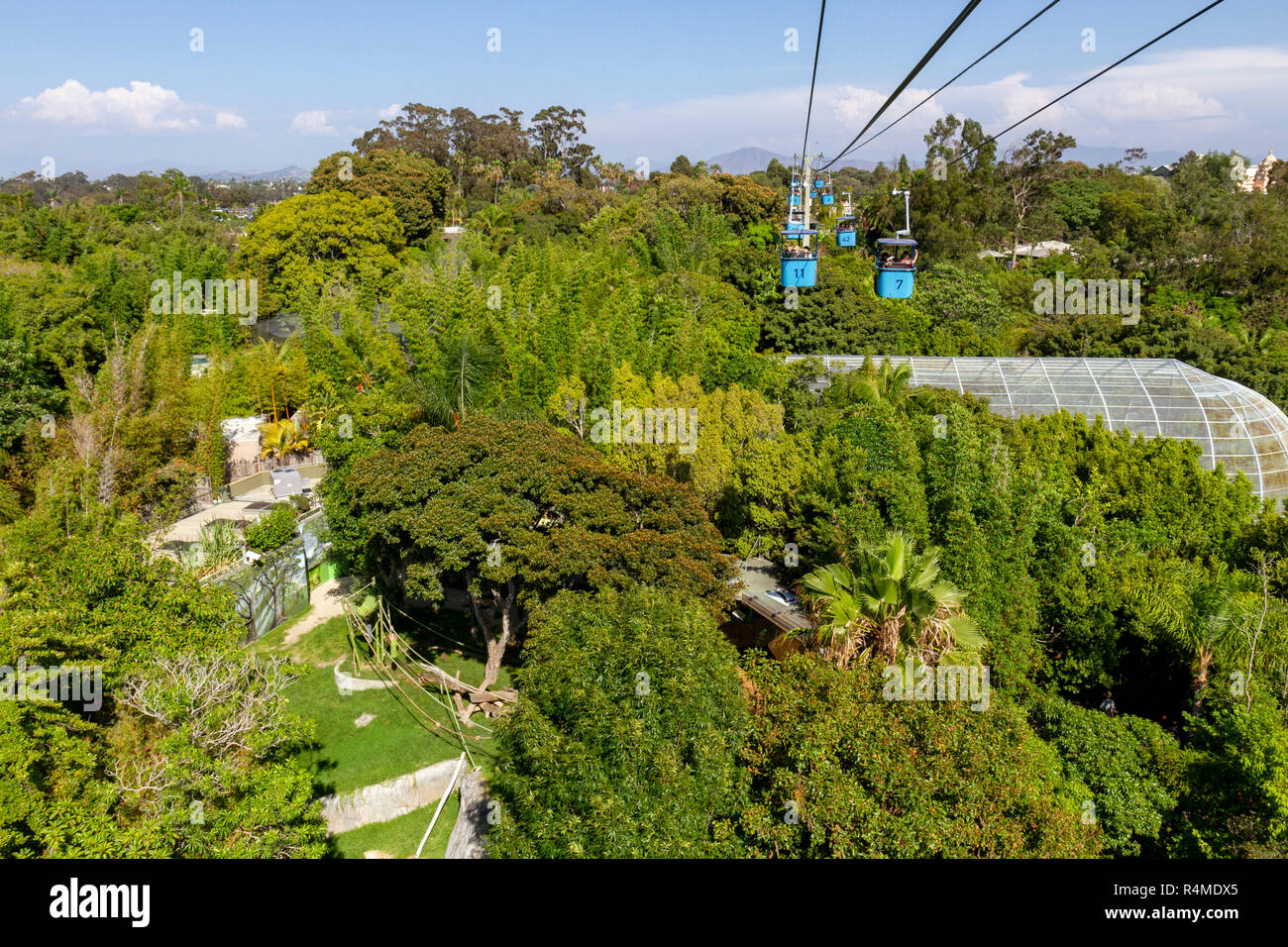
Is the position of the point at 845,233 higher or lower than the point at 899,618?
higher

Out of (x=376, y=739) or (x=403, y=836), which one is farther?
(x=376, y=739)

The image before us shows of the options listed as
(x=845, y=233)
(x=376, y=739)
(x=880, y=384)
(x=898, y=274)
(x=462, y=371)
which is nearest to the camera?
(x=376, y=739)

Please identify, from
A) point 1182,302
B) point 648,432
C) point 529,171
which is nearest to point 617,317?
point 648,432

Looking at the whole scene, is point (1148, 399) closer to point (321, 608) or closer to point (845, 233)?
point (845, 233)

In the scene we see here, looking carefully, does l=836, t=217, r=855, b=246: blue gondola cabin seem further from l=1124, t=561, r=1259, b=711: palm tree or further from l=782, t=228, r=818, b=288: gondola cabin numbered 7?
l=1124, t=561, r=1259, b=711: palm tree

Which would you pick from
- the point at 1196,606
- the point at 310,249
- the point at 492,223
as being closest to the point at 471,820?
the point at 1196,606

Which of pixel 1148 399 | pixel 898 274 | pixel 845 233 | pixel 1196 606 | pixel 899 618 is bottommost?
pixel 1196 606

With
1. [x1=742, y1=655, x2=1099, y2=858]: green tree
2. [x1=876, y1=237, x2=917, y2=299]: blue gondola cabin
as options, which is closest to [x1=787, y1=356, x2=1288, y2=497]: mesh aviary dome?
[x1=876, y1=237, x2=917, y2=299]: blue gondola cabin
